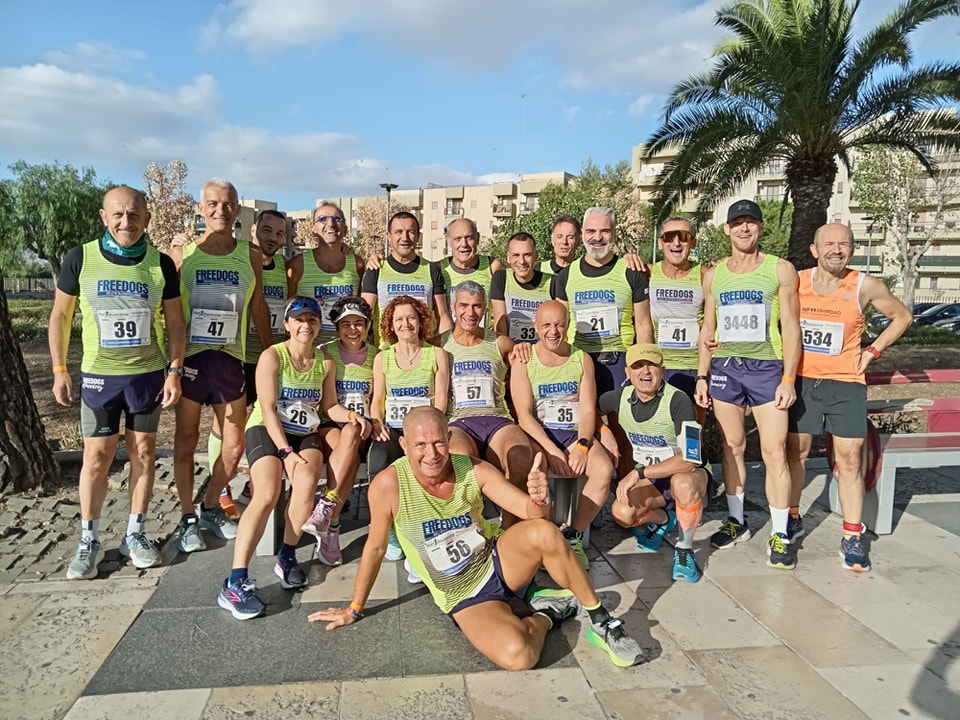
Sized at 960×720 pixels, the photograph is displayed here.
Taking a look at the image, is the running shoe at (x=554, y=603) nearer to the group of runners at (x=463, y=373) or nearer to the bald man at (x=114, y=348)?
the group of runners at (x=463, y=373)

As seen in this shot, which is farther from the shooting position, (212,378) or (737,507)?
(737,507)

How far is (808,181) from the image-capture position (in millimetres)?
11719

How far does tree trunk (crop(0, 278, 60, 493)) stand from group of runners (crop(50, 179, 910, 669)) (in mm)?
1473

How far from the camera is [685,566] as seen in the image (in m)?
4.09

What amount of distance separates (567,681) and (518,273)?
3.09m

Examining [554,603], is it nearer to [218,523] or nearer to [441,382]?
[441,382]

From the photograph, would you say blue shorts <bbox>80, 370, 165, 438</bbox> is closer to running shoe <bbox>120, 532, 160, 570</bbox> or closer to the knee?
running shoe <bbox>120, 532, 160, 570</bbox>

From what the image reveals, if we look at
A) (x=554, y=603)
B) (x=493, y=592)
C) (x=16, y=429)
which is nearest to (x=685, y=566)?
(x=554, y=603)

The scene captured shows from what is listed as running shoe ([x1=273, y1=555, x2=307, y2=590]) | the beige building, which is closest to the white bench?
running shoe ([x1=273, y1=555, x2=307, y2=590])

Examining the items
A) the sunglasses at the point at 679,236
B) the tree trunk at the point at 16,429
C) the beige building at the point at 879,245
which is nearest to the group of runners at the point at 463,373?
the sunglasses at the point at 679,236

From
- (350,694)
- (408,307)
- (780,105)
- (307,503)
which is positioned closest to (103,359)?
(307,503)

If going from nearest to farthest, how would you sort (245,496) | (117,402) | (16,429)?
(117,402) → (16,429) → (245,496)

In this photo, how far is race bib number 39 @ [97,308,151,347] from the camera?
3.98m

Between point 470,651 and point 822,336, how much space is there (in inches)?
119
